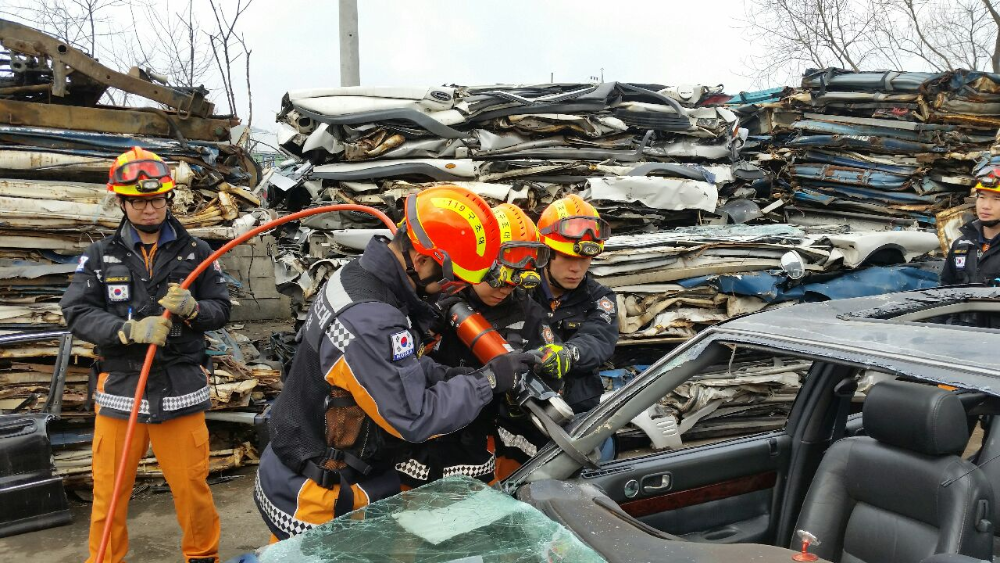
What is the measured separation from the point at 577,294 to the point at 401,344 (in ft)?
5.14

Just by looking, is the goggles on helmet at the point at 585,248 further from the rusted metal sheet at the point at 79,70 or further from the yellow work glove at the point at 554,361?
the rusted metal sheet at the point at 79,70

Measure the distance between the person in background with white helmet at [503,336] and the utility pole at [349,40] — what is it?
4.88 meters

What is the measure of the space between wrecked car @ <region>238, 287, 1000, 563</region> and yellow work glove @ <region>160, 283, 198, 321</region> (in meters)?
1.94

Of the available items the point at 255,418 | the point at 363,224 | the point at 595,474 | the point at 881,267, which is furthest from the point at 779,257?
the point at 255,418

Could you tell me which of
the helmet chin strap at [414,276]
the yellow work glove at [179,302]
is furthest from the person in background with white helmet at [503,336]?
the yellow work glove at [179,302]

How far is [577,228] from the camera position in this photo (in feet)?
11.9

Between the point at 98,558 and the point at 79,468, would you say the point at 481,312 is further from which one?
the point at 79,468

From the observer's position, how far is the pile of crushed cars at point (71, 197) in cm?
480

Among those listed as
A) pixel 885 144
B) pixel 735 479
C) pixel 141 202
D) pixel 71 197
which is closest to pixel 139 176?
pixel 141 202

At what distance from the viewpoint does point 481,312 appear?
10.7ft

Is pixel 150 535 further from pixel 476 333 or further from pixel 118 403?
pixel 476 333

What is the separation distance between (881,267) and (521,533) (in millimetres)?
4985

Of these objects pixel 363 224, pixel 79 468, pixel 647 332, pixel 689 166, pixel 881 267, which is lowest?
pixel 79 468

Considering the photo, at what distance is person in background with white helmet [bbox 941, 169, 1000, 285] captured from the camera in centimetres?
490
